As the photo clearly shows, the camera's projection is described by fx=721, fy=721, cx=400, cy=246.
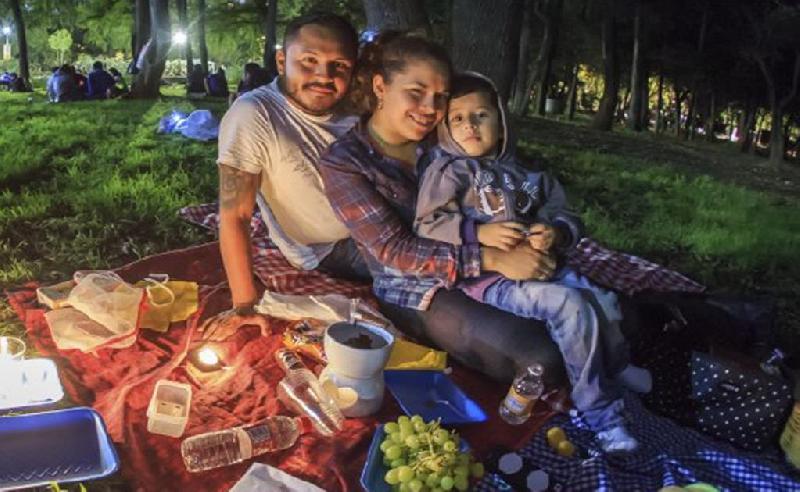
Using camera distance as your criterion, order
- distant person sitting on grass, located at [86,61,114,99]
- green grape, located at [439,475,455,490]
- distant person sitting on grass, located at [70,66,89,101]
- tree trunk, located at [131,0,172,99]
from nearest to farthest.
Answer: green grape, located at [439,475,455,490], tree trunk, located at [131,0,172,99], distant person sitting on grass, located at [70,66,89,101], distant person sitting on grass, located at [86,61,114,99]

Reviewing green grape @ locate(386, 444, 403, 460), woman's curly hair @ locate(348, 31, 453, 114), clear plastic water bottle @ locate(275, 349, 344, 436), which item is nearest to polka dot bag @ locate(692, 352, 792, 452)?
green grape @ locate(386, 444, 403, 460)

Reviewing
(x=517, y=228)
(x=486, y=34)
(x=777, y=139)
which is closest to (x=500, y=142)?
(x=517, y=228)

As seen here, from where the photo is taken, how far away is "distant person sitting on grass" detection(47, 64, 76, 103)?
16.7 m

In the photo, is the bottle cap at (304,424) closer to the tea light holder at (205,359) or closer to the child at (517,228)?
the tea light holder at (205,359)

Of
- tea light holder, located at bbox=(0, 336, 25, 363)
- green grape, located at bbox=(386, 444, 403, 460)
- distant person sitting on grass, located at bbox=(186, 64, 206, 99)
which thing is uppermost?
distant person sitting on grass, located at bbox=(186, 64, 206, 99)

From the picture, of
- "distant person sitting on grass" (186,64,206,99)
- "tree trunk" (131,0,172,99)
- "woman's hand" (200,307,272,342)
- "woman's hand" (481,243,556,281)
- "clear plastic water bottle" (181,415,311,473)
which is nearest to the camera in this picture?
"clear plastic water bottle" (181,415,311,473)

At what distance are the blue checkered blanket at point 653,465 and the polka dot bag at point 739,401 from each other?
0.07 meters

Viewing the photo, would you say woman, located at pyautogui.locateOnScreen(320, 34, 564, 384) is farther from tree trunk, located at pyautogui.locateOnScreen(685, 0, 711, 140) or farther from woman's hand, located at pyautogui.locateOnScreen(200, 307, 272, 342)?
tree trunk, located at pyautogui.locateOnScreen(685, 0, 711, 140)

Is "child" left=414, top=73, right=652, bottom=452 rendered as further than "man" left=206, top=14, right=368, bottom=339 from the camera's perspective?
No

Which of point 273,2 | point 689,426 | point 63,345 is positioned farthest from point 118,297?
point 273,2

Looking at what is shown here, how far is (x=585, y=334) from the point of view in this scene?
296 centimetres

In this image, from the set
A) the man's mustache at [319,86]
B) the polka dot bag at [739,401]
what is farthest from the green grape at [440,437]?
the man's mustache at [319,86]

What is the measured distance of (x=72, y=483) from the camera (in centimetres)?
222

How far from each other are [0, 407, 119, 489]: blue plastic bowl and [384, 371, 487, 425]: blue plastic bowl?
1.16 m
